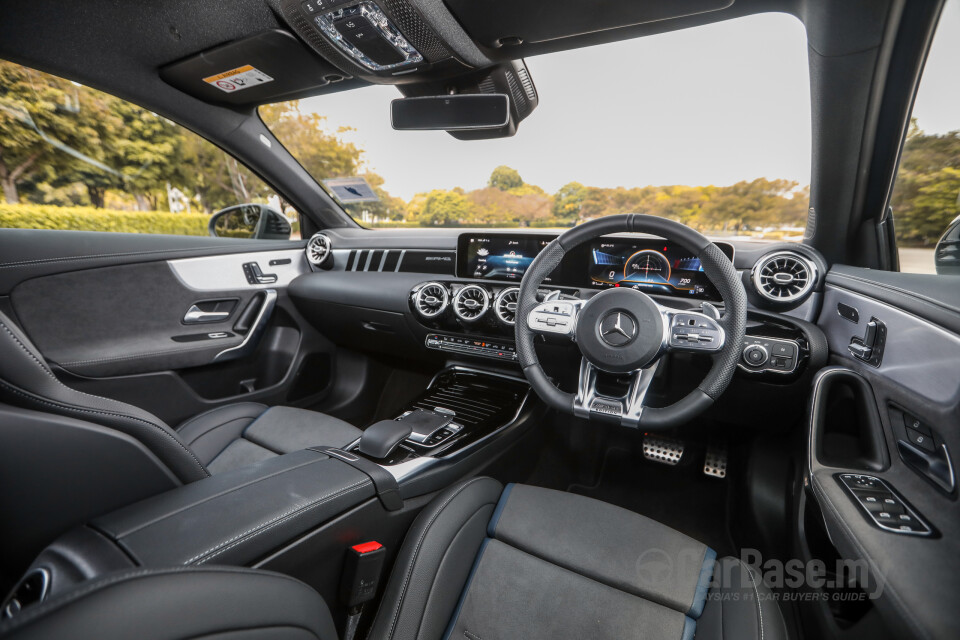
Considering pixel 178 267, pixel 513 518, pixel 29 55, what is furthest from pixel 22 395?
pixel 29 55

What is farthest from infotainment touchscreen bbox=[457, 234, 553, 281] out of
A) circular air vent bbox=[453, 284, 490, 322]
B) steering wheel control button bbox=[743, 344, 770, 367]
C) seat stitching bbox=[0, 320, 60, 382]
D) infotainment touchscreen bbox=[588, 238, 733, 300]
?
seat stitching bbox=[0, 320, 60, 382]

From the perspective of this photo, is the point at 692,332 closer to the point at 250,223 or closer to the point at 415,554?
the point at 415,554

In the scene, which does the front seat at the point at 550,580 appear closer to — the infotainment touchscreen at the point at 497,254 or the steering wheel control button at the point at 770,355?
the steering wheel control button at the point at 770,355

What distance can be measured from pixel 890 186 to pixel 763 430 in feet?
3.34

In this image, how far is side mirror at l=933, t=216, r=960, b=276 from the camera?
4.24 ft

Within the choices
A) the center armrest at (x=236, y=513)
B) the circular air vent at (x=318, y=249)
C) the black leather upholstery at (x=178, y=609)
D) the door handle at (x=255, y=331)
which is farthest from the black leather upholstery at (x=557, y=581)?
the circular air vent at (x=318, y=249)

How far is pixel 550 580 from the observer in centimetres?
121

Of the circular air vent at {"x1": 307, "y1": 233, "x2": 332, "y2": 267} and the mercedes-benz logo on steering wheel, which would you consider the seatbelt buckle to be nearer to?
the mercedes-benz logo on steering wheel

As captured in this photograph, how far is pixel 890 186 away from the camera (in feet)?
5.10

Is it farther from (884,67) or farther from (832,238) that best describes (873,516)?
(884,67)

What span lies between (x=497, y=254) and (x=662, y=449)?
1.22 metres

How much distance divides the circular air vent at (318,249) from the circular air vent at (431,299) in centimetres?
91

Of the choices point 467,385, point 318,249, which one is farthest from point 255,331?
point 467,385

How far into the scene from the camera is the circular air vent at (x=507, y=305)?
218 cm
